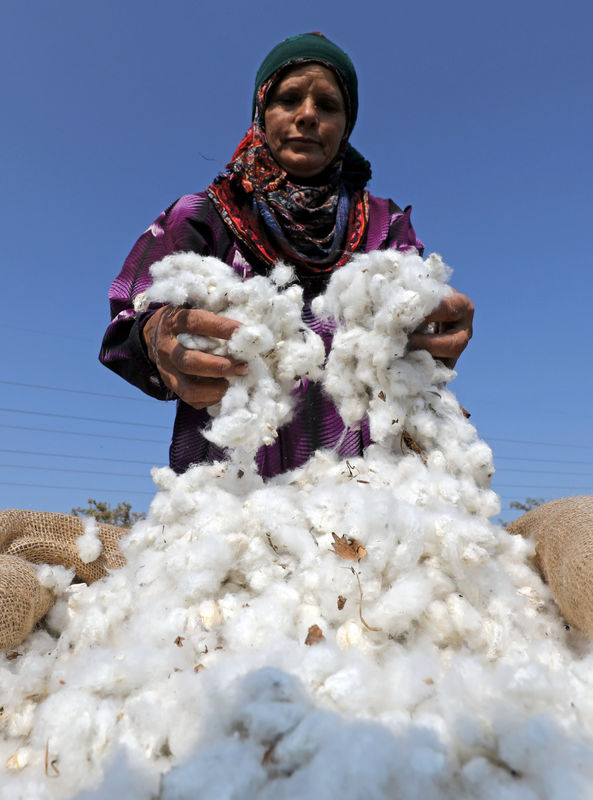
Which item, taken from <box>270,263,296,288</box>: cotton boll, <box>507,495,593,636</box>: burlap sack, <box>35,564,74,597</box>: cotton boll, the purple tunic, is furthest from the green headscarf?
<box>35,564,74,597</box>: cotton boll

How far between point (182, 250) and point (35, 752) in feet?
4.15

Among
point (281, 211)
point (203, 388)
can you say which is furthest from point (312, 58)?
point (203, 388)

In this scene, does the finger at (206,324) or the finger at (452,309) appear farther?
the finger at (452,309)

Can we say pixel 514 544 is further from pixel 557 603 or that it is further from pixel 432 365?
pixel 432 365

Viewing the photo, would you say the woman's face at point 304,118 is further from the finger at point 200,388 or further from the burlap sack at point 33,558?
the burlap sack at point 33,558

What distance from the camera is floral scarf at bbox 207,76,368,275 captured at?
1.84 m

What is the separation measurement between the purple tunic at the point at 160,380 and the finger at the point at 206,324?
0.36 m

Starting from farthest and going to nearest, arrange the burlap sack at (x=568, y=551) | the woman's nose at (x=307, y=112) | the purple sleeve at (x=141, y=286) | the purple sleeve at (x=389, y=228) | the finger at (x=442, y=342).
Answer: the purple sleeve at (x=389, y=228) < the woman's nose at (x=307, y=112) < the purple sleeve at (x=141, y=286) < the finger at (x=442, y=342) < the burlap sack at (x=568, y=551)

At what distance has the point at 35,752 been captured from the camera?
980mm

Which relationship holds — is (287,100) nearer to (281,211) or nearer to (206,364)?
(281,211)

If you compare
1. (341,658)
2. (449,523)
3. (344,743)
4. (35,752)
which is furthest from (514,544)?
(35,752)

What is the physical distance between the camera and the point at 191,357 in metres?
1.39

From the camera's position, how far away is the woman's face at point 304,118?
183cm

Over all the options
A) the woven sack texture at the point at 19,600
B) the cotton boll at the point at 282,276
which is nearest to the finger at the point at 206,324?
the cotton boll at the point at 282,276
